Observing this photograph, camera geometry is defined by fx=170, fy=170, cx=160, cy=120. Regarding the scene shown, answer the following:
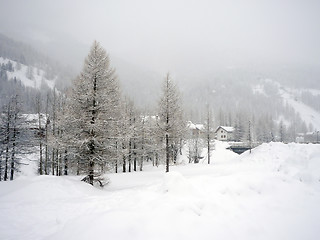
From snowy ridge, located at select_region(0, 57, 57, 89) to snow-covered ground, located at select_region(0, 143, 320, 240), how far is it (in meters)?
163

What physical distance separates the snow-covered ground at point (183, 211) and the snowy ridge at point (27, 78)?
536 ft

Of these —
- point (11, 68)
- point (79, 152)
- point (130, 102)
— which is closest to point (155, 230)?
point (79, 152)

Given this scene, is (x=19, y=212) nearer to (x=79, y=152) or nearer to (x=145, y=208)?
(x=145, y=208)

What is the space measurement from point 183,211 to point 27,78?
613 ft

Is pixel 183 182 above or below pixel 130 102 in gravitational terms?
below

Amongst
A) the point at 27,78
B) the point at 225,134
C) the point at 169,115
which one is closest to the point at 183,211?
the point at 169,115

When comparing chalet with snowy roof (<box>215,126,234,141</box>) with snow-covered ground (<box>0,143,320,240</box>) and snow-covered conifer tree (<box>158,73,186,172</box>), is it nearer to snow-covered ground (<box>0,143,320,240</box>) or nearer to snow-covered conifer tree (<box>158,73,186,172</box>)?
snow-covered conifer tree (<box>158,73,186,172</box>)

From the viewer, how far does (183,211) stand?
16.9 feet

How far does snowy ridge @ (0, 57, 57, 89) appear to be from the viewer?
139 m

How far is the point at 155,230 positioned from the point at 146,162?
38.8 meters

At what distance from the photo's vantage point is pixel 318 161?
9523 mm

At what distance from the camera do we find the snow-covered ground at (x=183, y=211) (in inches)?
179

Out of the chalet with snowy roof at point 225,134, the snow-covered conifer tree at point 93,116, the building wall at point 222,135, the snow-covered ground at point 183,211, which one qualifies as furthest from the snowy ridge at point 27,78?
the snow-covered ground at point 183,211

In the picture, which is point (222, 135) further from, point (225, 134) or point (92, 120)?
point (92, 120)
